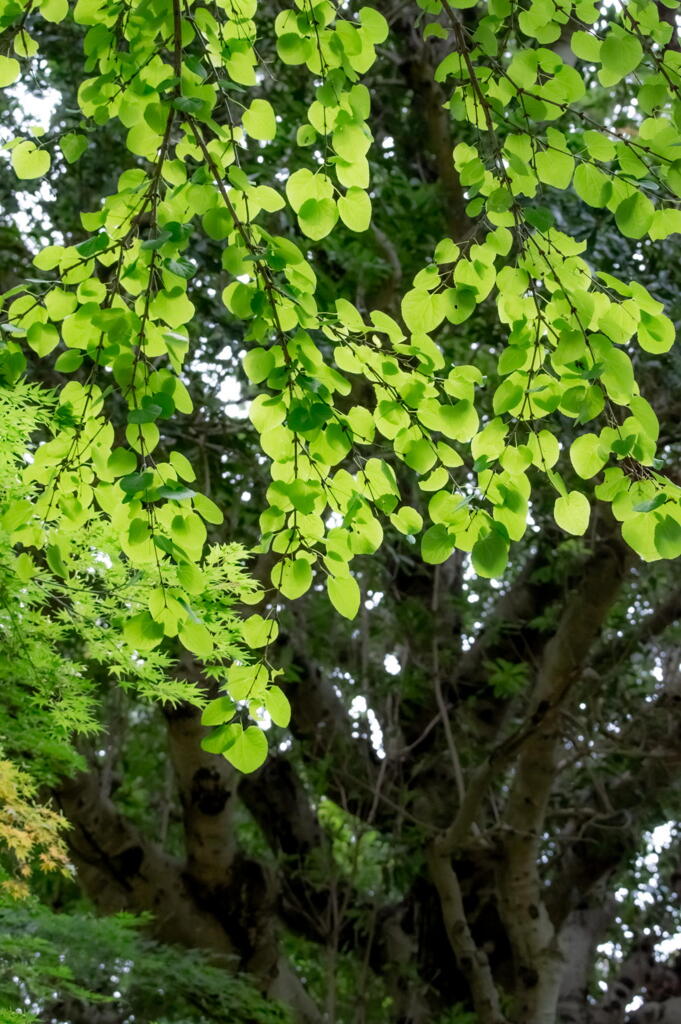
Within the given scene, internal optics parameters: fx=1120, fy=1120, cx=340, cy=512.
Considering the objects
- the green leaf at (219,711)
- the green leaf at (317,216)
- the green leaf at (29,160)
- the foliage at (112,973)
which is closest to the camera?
the green leaf at (219,711)

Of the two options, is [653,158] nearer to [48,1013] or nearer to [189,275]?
[189,275]

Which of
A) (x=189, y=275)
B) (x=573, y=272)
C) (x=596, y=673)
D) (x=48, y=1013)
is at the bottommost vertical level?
(x=48, y=1013)

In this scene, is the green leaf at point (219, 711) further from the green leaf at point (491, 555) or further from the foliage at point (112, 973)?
Answer: the foliage at point (112, 973)

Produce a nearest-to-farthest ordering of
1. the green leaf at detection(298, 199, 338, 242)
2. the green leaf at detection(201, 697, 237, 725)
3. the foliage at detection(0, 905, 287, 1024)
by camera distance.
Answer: the green leaf at detection(201, 697, 237, 725) < the green leaf at detection(298, 199, 338, 242) < the foliage at detection(0, 905, 287, 1024)

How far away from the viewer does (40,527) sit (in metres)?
1.66

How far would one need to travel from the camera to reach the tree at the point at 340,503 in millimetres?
1539

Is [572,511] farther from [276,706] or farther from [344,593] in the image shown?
[276,706]

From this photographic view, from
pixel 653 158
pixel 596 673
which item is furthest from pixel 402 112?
pixel 653 158

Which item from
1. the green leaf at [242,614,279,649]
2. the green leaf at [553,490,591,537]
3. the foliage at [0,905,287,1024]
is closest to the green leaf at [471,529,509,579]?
the green leaf at [553,490,591,537]

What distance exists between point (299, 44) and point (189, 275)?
0.41m

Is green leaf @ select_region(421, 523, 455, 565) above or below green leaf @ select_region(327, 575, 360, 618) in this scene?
above

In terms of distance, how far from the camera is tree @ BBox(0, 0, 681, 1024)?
5.05ft

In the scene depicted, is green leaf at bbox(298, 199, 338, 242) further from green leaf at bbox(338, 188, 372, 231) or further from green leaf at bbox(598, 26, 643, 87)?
green leaf at bbox(598, 26, 643, 87)

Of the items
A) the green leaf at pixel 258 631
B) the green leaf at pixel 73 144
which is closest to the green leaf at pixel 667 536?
the green leaf at pixel 258 631
